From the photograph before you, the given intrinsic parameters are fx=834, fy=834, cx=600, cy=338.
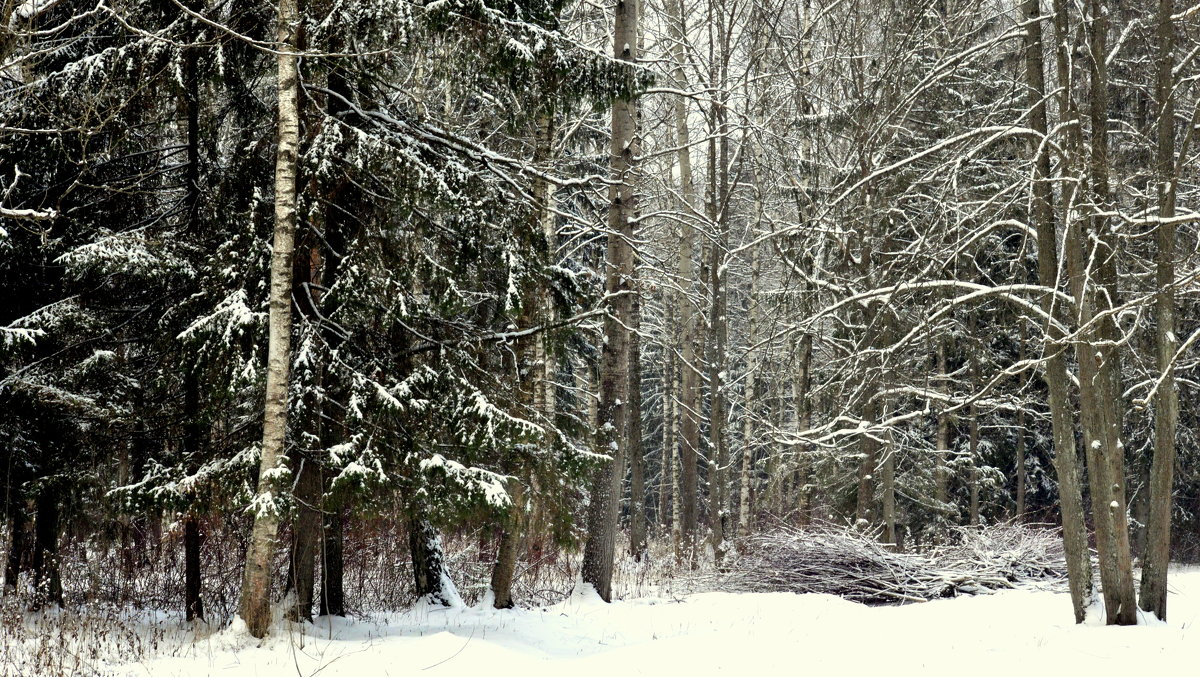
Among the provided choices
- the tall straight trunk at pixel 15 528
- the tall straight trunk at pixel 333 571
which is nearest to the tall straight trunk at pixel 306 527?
the tall straight trunk at pixel 333 571

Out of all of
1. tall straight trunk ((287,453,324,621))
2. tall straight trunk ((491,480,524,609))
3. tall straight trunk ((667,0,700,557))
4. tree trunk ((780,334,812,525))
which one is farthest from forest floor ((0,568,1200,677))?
tall straight trunk ((667,0,700,557))

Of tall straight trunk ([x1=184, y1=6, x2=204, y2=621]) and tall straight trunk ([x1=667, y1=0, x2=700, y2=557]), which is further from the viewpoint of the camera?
tall straight trunk ([x1=667, y1=0, x2=700, y2=557])

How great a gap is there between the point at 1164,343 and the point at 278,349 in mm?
8255

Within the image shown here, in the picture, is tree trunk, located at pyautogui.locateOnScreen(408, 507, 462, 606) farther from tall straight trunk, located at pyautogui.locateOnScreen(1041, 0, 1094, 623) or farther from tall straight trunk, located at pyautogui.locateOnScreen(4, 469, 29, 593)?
tall straight trunk, located at pyautogui.locateOnScreen(1041, 0, 1094, 623)

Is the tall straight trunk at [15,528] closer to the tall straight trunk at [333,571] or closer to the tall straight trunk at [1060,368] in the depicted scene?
the tall straight trunk at [333,571]

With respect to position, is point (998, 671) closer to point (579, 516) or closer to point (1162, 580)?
point (1162, 580)

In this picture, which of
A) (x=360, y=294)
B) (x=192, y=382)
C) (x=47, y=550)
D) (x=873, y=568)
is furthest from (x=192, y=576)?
(x=873, y=568)

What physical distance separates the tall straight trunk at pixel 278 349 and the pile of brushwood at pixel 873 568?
276 inches

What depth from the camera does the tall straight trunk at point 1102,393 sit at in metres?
7.88

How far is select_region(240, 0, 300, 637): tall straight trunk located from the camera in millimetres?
6539

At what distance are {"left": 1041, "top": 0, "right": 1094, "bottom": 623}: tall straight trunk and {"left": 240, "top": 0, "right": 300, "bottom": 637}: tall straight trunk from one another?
22.5 ft

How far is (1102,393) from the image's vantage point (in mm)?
8148

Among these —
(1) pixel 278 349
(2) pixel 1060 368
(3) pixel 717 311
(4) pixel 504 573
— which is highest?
(3) pixel 717 311

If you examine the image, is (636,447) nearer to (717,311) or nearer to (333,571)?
(717,311)
